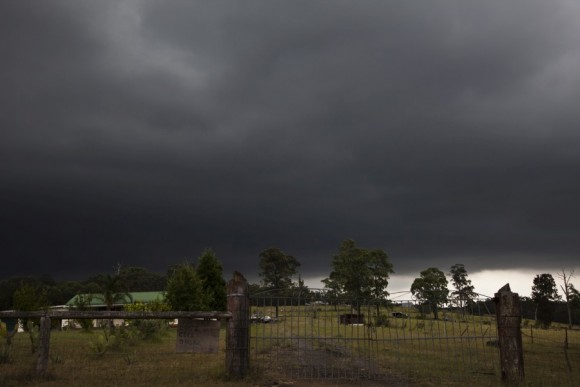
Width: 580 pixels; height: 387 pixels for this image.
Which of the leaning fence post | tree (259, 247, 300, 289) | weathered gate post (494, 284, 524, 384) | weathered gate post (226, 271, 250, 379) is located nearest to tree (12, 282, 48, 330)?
the leaning fence post

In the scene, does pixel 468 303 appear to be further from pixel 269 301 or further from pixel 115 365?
pixel 115 365

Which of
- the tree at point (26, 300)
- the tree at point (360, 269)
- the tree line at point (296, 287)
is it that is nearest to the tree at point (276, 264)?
the tree line at point (296, 287)

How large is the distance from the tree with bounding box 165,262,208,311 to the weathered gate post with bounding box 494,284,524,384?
86.8ft

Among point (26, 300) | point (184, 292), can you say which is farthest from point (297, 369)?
point (184, 292)

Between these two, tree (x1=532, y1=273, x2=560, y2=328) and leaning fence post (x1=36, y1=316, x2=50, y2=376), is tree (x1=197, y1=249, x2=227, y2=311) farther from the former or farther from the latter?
tree (x1=532, y1=273, x2=560, y2=328)

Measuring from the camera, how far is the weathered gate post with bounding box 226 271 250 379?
11.6 metres

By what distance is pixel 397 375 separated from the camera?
1345 centimetres

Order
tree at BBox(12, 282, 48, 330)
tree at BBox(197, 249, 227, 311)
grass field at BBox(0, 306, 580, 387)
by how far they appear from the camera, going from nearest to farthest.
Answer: grass field at BBox(0, 306, 580, 387) → tree at BBox(12, 282, 48, 330) → tree at BBox(197, 249, 227, 311)

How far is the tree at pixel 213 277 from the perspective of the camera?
43.1 metres

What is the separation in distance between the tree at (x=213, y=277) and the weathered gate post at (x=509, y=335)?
32.9 meters

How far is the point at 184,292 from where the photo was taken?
118 ft

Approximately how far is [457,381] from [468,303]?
2004 millimetres

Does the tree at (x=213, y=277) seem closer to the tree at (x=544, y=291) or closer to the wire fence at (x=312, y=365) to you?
the wire fence at (x=312, y=365)

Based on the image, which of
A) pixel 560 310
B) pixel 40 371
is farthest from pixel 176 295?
pixel 560 310
